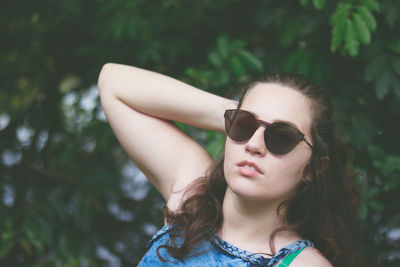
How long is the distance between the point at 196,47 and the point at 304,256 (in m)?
1.80

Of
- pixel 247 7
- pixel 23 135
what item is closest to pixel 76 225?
pixel 23 135

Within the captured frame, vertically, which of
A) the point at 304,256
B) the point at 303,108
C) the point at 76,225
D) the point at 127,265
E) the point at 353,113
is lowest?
the point at 127,265

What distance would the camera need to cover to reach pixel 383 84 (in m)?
2.08

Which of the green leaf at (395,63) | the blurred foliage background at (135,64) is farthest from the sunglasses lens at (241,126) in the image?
the green leaf at (395,63)

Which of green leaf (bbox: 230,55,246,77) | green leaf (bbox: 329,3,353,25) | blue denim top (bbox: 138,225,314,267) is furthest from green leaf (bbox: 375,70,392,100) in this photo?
blue denim top (bbox: 138,225,314,267)

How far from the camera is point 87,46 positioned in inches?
122

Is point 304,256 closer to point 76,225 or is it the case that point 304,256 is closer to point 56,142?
point 76,225

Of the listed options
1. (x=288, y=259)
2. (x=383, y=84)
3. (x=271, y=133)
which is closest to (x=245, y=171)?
(x=271, y=133)

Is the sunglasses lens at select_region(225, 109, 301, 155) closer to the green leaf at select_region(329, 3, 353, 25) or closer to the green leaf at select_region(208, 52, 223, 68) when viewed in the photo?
the green leaf at select_region(329, 3, 353, 25)

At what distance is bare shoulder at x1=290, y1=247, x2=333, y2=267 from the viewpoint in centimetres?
140

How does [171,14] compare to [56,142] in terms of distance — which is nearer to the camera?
[171,14]

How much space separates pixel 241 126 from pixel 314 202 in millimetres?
384

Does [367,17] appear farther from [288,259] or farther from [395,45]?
[288,259]

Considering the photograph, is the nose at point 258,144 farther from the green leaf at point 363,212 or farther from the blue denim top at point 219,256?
the green leaf at point 363,212
